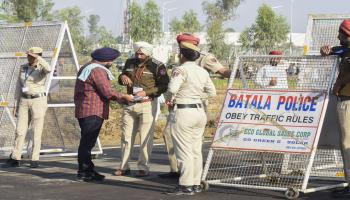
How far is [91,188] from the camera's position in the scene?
9.89 meters

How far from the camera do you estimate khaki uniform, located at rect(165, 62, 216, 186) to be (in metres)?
9.15

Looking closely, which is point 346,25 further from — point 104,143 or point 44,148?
point 104,143

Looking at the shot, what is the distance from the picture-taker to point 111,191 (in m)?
9.62

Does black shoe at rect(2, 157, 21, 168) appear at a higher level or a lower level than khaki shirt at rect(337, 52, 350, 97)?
lower

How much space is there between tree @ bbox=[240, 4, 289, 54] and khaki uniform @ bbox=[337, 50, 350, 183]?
174 ft

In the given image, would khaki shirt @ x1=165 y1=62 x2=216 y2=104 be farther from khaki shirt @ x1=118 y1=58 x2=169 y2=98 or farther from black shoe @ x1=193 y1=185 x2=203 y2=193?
khaki shirt @ x1=118 y1=58 x2=169 y2=98

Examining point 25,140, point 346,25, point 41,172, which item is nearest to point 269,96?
point 346,25

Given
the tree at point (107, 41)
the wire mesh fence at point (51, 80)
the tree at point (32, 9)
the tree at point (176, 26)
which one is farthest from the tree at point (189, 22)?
the wire mesh fence at point (51, 80)

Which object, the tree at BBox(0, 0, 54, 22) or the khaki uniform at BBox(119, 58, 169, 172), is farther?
the tree at BBox(0, 0, 54, 22)

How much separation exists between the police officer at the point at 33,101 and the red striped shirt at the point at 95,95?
5.71 feet

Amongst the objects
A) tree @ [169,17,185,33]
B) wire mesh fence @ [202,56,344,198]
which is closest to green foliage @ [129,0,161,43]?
tree @ [169,17,185,33]

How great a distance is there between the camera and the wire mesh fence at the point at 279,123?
353 inches

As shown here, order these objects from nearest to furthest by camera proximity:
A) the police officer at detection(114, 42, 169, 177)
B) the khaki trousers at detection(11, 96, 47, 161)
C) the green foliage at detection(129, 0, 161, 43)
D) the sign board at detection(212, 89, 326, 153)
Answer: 1. the sign board at detection(212, 89, 326, 153)
2. the police officer at detection(114, 42, 169, 177)
3. the khaki trousers at detection(11, 96, 47, 161)
4. the green foliage at detection(129, 0, 161, 43)

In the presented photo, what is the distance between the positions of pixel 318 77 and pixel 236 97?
1066 millimetres
